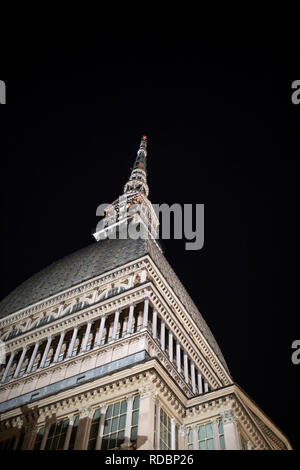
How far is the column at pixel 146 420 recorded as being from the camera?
68.6ft

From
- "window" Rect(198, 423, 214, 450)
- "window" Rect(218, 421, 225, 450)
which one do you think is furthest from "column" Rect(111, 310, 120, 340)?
"window" Rect(218, 421, 225, 450)

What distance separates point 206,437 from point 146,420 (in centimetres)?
457

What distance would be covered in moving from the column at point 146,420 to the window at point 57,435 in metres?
5.06

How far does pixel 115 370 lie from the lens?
25469 millimetres

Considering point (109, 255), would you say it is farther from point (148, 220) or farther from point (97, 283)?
point (148, 220)

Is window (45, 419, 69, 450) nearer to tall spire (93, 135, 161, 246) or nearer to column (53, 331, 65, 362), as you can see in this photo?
column (53, 331, 65, 362)

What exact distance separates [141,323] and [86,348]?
4.46 meters

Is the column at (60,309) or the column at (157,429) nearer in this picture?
the column at (157,429)

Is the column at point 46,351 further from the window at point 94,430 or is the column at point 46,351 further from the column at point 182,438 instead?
the column at point 182,438

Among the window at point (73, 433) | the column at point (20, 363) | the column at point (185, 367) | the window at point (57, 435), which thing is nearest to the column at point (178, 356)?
the column at point (185, 367)

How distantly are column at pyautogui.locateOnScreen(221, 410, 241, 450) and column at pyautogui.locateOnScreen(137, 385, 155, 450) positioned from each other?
14.1ft

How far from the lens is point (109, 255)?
4550cm
